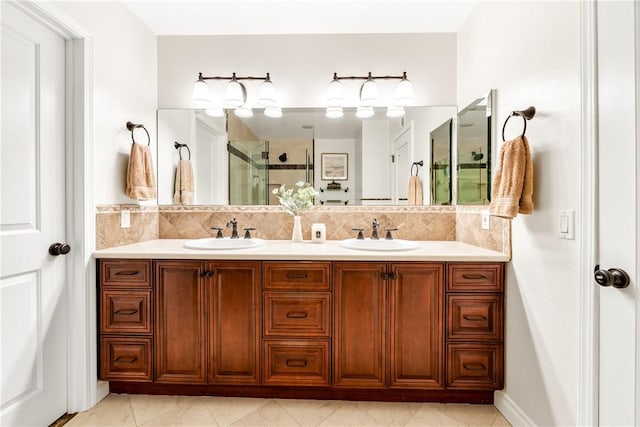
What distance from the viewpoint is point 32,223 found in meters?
1.62

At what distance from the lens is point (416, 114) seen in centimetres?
245

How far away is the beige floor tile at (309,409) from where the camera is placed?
5.76 ft

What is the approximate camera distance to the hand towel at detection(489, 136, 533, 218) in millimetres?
1513

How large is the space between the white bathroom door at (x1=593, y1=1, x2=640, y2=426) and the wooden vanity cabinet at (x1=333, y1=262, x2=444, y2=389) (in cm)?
75

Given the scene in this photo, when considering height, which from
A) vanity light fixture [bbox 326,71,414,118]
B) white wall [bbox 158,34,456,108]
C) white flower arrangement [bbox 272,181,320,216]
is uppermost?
white wall [bbox 158,34,456,108]

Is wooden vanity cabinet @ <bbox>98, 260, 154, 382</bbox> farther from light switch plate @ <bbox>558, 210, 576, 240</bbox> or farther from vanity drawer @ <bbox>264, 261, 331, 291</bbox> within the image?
light switch plate @ <bbox>558, 210, 576, 240</bbox>

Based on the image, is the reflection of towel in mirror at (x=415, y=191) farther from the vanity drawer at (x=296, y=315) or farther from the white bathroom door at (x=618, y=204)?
the white bathroom door at (x=618, y=204)

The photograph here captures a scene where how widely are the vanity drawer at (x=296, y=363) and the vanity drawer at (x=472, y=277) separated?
760mm

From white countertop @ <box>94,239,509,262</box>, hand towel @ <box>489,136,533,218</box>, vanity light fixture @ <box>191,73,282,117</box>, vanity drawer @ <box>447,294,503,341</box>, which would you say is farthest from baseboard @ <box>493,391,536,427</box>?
vanity light fixture @ <box>191,73,282,117</box>

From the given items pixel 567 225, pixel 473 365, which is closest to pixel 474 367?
pixel 473 365

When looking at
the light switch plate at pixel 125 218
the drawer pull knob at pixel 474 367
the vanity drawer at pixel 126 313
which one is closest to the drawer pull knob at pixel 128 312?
the vanity drawer at pixel 126 313

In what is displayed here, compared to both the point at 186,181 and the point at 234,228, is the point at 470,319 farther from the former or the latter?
the point at 186,181

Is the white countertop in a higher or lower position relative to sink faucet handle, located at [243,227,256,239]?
lower

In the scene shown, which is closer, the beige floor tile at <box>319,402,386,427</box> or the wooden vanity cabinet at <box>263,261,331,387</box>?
the beige floor tile at <box>319,402,386,427</box>
